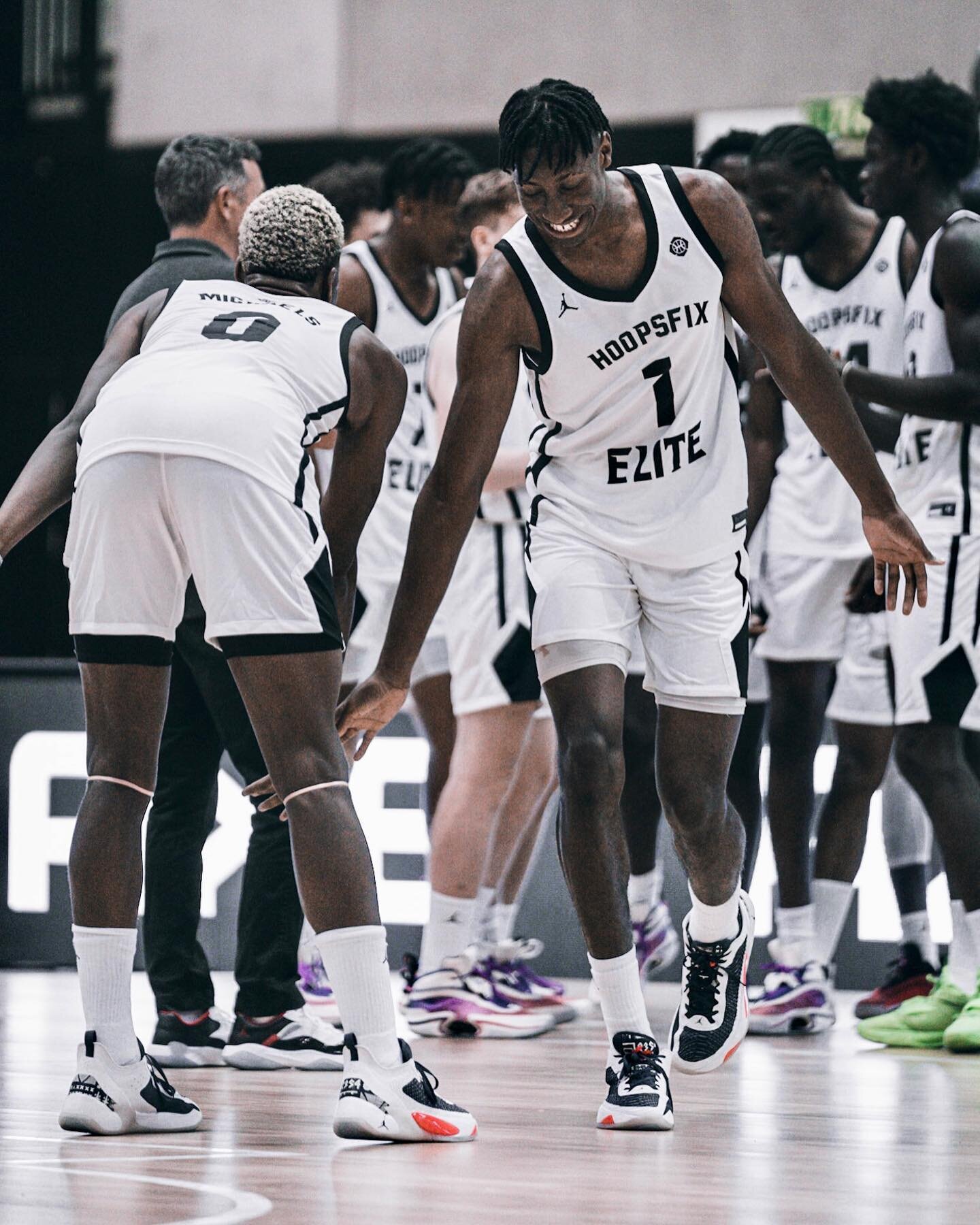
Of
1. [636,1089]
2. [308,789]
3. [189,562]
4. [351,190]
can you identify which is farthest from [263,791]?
[351,190]

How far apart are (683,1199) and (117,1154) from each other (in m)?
0.90

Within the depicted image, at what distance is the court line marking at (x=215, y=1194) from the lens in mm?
2443

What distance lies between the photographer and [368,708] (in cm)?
329

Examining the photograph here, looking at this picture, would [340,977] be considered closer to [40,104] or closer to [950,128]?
[950,128]

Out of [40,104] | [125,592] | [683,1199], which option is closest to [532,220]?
[125,592]

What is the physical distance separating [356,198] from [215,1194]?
3.83m

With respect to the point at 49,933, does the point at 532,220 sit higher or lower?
higher

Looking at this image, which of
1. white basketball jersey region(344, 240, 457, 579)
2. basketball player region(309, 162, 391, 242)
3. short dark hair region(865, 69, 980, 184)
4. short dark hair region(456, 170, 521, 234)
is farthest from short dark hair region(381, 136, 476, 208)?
short dark hair region(865, 69, 980, 184)

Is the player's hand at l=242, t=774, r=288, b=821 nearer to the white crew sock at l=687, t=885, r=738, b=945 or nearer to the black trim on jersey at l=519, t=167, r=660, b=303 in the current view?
the white crew sock at l=687, t=885, r=738, b=945

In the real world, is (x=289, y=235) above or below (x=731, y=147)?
below

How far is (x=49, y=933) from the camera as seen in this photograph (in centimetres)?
625

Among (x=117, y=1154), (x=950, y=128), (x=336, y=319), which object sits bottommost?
(x=117, y=1154)

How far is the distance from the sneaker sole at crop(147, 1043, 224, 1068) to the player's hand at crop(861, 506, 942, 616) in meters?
1.69

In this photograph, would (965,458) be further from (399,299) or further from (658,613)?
(399,299)
